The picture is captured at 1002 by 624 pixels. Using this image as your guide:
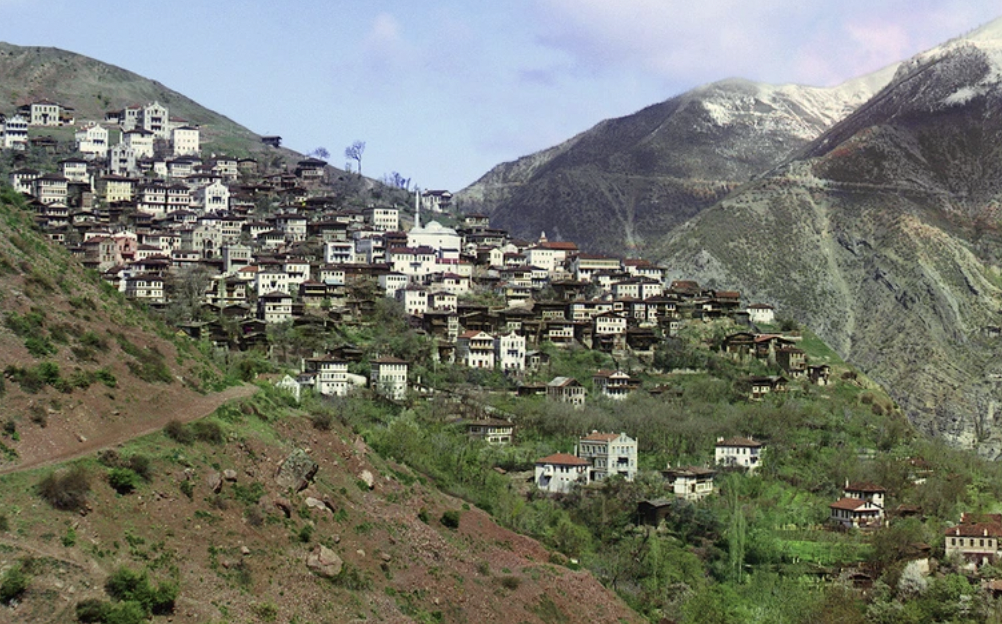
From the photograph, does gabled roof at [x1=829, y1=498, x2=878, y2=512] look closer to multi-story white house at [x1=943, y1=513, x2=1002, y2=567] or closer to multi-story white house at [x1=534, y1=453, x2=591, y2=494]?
multi-story white house at [x1=943, y1=513, x2=1002, y2=567]

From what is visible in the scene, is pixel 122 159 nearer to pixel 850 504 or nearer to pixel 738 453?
pixel 738 453

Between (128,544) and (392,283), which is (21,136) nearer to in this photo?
(392,283)

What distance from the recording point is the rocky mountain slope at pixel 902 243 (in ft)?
353

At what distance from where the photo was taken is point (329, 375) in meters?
64.5

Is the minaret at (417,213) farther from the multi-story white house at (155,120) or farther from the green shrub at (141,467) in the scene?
the green shrub at (141,467)

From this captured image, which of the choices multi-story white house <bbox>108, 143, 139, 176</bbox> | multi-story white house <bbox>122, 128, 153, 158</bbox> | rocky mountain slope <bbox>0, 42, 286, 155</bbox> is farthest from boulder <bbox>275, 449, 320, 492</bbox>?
rocky mountain slope <bbox>0, 42, 286, 155</bbox>

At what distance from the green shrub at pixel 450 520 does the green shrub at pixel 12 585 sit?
15901 millimetres

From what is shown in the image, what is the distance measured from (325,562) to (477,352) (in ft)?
140

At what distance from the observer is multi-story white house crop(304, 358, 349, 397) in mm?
63594

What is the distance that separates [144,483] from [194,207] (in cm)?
7193

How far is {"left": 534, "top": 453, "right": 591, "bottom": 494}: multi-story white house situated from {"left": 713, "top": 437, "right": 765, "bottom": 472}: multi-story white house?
7.20 meters

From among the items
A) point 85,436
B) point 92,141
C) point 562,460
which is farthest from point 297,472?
point 92,141

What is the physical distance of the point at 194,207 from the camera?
97500mm

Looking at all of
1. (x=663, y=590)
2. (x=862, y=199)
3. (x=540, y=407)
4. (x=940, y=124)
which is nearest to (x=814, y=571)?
(x=663, y=590)
